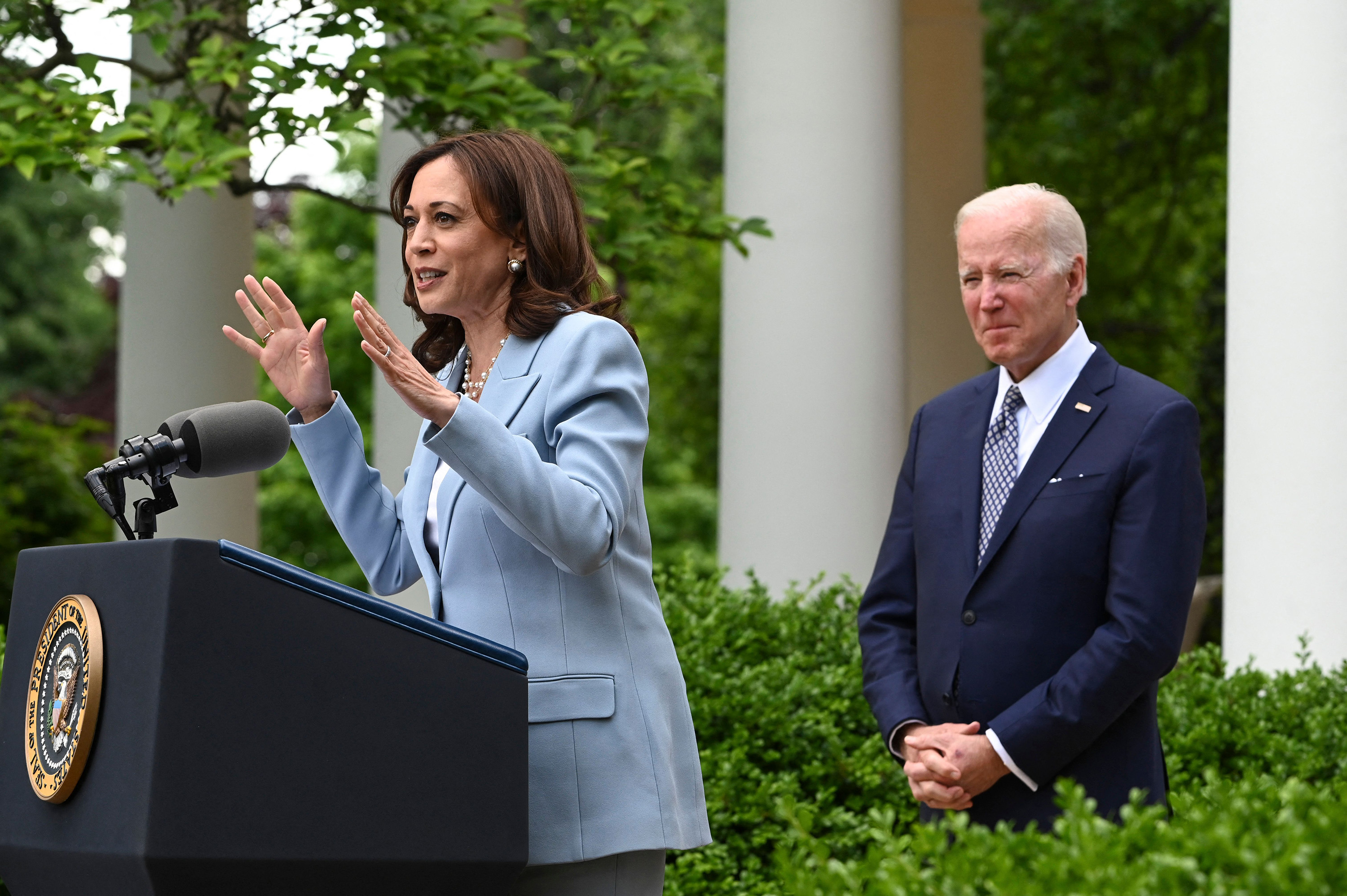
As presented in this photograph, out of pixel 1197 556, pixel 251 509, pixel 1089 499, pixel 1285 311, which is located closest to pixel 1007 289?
pixel 1089 499

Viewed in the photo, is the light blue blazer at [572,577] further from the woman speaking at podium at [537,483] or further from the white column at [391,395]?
the white column at [391,395]

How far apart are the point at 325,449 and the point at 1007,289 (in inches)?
66.8

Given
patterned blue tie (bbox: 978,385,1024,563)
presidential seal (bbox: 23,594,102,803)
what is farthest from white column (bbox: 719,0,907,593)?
presidential seal (bbox: 23,594,102,803)

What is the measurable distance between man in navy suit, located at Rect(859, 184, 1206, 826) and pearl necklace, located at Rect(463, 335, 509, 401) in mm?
1328

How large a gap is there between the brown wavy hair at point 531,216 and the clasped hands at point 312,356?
254mm

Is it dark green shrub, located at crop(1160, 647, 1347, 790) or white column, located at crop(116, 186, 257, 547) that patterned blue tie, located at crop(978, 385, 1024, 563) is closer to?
dark green shrub, located at crop(1160, 647, 1347, 790)

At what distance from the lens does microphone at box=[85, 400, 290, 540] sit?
2.43m

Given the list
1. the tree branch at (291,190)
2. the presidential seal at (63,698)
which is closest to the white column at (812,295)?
the tree branch at (291,190)

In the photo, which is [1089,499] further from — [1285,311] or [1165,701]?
[1285,311]

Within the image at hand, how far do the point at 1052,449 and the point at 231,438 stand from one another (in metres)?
1.99

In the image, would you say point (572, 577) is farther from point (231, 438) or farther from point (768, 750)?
point (768, 750)

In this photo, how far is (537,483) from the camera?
2422 millimetres

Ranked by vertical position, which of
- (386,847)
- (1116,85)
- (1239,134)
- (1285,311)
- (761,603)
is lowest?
(386,847)

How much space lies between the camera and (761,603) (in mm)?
6316
